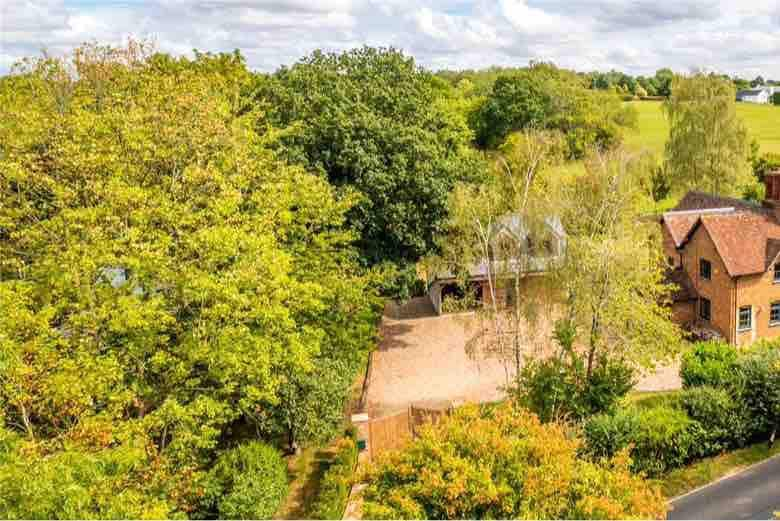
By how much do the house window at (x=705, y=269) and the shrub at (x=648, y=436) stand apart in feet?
42.5

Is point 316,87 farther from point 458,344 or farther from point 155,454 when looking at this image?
point 155,454

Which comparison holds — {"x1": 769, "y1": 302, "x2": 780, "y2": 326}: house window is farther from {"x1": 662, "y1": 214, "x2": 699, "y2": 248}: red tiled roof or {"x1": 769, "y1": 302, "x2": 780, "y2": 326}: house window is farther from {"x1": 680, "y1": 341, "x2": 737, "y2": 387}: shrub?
{"x1": 680, "y1": 341, "x2": 737, "y2": 387}: shrub

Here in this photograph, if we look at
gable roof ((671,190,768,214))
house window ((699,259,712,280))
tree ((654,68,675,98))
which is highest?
tree ((654,68,675,98))

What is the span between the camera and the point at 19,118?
76.1 feet

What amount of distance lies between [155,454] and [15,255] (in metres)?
9.02

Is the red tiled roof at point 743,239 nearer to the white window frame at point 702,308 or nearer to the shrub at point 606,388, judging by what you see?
the white window frame at point 702,308

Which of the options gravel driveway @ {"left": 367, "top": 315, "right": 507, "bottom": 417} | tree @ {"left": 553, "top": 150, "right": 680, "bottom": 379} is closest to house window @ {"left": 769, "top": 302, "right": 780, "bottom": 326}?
tree @ {"left": 553, "top": 150, "right": 680, "bottom": 379}

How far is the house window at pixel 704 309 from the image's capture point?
35.1 metres

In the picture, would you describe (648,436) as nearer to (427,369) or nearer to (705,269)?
(427,369)

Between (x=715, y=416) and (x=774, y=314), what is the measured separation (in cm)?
1346

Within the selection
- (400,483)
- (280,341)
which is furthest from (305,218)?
(400,483)

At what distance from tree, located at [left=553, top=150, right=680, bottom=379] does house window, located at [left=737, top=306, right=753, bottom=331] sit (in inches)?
426

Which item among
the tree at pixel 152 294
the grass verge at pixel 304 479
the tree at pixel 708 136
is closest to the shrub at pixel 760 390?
the tree at pixel 152 294

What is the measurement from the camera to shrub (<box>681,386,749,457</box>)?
24.2 m
